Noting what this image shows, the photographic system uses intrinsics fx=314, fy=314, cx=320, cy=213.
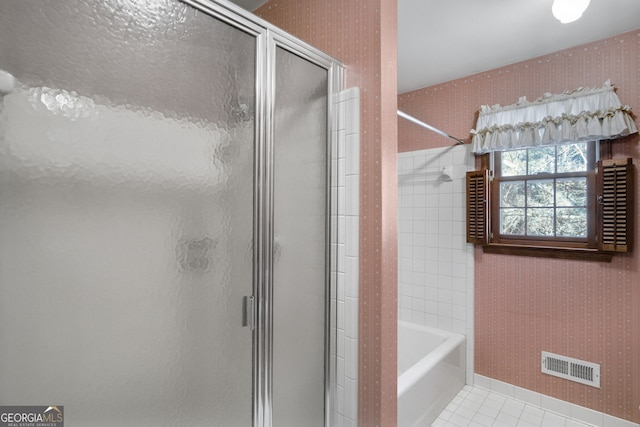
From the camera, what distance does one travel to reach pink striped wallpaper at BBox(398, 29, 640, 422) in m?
1.96

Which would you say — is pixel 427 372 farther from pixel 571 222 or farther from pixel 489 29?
pixel 489 29

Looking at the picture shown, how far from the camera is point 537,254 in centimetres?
228

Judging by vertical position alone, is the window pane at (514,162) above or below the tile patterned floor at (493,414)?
above

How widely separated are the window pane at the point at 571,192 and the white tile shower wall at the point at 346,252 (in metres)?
1.81

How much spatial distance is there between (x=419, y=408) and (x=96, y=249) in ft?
6.48

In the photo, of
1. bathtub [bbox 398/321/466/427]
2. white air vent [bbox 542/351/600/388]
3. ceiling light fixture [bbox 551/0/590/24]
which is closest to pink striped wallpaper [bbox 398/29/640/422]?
white air vent [bbox 542/351/600/388]

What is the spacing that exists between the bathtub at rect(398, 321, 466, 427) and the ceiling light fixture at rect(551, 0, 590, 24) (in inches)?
79.6

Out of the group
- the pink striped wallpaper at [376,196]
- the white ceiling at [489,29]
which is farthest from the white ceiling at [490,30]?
the pink striped wallpaper at [376,196]

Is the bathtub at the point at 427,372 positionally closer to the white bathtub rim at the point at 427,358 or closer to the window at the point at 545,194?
the white bathtub rim at the point at 427,358

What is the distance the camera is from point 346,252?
133cm

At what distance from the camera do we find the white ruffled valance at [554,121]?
6.34 ft

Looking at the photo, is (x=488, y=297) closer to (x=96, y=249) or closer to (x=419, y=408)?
(x=419, y=408)

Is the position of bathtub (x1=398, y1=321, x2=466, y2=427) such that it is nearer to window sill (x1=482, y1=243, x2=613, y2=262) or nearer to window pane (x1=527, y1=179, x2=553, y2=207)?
window sill (x1=482, y1=243, x2=613, y2=262)

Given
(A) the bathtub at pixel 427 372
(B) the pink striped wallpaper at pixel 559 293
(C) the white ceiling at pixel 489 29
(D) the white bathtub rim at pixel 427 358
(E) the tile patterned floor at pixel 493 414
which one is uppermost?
(C) the white ceiling at pixel 489 29
